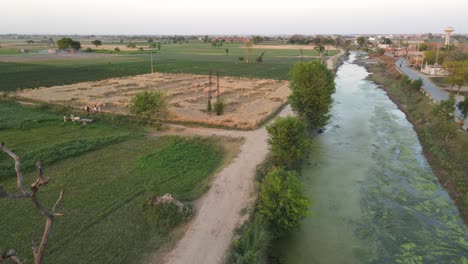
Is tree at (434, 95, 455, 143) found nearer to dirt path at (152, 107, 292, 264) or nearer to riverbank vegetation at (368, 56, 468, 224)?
riverbank vegetation at (368, 56, 468, 224)

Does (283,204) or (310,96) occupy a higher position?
(310,96)

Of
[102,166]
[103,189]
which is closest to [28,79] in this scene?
[102,166]

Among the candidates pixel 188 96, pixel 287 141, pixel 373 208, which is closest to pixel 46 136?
pixel 287 141

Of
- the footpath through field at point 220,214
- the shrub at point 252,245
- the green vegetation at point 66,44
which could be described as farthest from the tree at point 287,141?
the green vegetation at point 66,44

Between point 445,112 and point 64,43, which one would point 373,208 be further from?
point 64,43

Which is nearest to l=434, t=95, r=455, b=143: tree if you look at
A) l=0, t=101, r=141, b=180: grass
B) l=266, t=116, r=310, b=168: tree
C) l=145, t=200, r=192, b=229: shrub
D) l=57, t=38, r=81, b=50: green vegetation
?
l=266, t=116, r=310, b=168: tree

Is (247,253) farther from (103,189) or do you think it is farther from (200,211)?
(103,189)

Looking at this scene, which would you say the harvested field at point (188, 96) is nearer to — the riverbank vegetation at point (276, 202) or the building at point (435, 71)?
the riverbank vegetation at point (276, 202)

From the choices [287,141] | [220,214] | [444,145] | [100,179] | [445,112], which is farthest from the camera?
[445,112]
